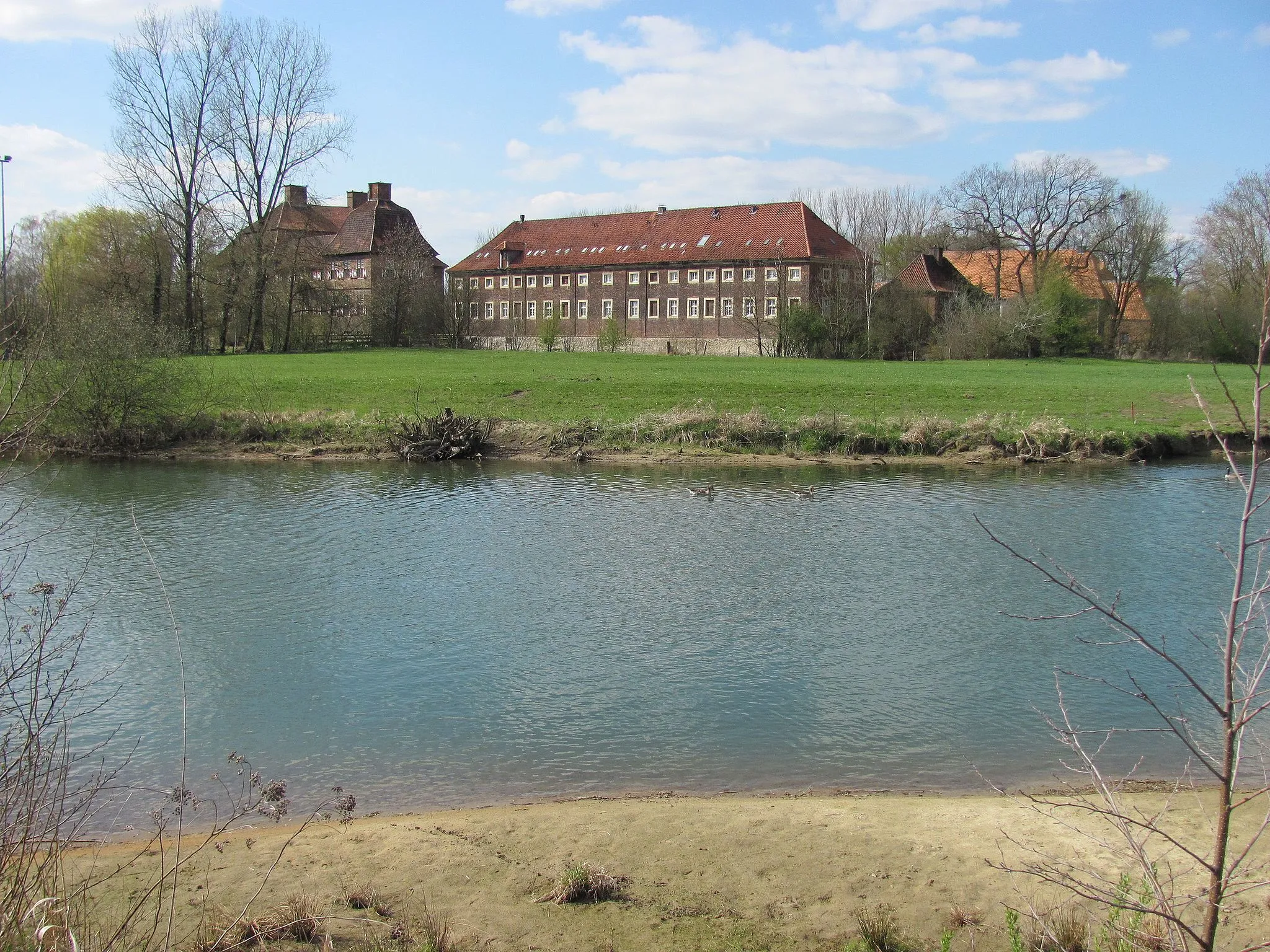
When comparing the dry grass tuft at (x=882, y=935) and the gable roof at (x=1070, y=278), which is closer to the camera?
the dry grass tuft at (x=882, y=935)

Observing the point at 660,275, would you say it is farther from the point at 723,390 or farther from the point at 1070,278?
the point at 723,390

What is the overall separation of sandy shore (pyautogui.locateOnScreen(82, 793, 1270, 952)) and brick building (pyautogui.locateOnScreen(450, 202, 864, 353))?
5890 cm

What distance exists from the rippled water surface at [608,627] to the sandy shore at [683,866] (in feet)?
2.27

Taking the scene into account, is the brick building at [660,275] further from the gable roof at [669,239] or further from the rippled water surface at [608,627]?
the rippled water surface at [608,627]

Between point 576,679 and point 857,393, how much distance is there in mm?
26952

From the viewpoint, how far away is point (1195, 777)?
27.3 ft

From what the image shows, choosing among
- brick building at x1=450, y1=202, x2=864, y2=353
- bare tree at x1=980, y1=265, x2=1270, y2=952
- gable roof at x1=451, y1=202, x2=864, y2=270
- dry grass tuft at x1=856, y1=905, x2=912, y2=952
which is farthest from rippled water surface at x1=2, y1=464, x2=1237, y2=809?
gable roof at x1=451, y1=202, x2=864, y2=270

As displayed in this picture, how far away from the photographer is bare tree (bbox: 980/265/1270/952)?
10.4 feet

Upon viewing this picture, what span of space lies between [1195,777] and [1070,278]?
65.8 metres

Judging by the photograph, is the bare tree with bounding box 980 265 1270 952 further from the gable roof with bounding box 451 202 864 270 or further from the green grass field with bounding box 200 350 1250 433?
the gable roof with bounding box 451 202 864 270

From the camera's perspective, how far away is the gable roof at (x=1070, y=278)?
6850 centimetres

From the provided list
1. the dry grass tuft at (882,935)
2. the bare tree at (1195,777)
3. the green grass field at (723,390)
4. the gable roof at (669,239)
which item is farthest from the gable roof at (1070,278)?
the dry grass tuft at (882,935)

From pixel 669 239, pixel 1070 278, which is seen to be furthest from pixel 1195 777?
pixel 669 239

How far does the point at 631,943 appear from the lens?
5617mm
